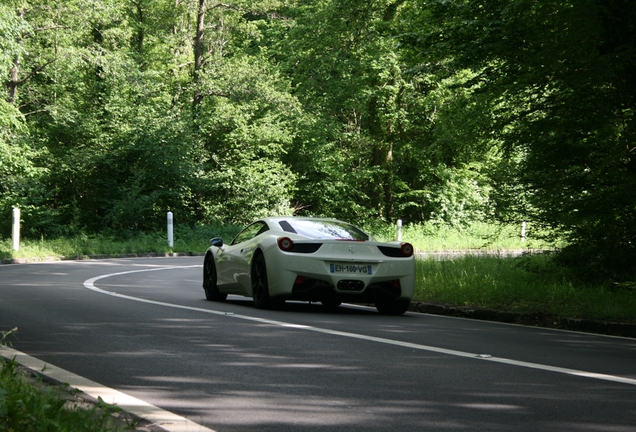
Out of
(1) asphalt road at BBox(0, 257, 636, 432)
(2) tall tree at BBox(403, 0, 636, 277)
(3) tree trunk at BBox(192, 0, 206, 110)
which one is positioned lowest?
(1) asphalt road at BBox(0, 257, 636, 432)

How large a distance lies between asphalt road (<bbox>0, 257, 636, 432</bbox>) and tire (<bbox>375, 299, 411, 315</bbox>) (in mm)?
187

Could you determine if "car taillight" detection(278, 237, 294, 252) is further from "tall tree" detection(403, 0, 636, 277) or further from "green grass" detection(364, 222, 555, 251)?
"green grass" detection(364, 222, 555, 251)

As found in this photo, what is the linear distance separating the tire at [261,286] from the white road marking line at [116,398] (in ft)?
15.7

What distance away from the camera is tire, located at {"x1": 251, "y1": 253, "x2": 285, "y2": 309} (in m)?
11.8

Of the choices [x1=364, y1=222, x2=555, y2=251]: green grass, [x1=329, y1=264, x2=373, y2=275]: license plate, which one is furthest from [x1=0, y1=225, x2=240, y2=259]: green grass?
[x1=329, y1=264, x2=373, y2=275]: license plate

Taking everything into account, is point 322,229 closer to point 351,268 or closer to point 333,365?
point 351,268

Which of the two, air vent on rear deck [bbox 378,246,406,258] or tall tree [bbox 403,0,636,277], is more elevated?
tall tree [bbox 403,0,636,277]

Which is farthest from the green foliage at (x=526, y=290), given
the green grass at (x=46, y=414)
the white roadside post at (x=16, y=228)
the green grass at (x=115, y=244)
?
the white roadside post at (x=16, y=228)

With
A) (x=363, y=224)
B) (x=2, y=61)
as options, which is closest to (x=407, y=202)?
(x=363, y=224)

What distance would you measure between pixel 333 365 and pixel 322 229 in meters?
5.10

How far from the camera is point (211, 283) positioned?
1382 centimetres

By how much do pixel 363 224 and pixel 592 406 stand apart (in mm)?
35327

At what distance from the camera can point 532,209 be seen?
14.9m

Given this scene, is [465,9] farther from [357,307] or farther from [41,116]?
[41,116]
